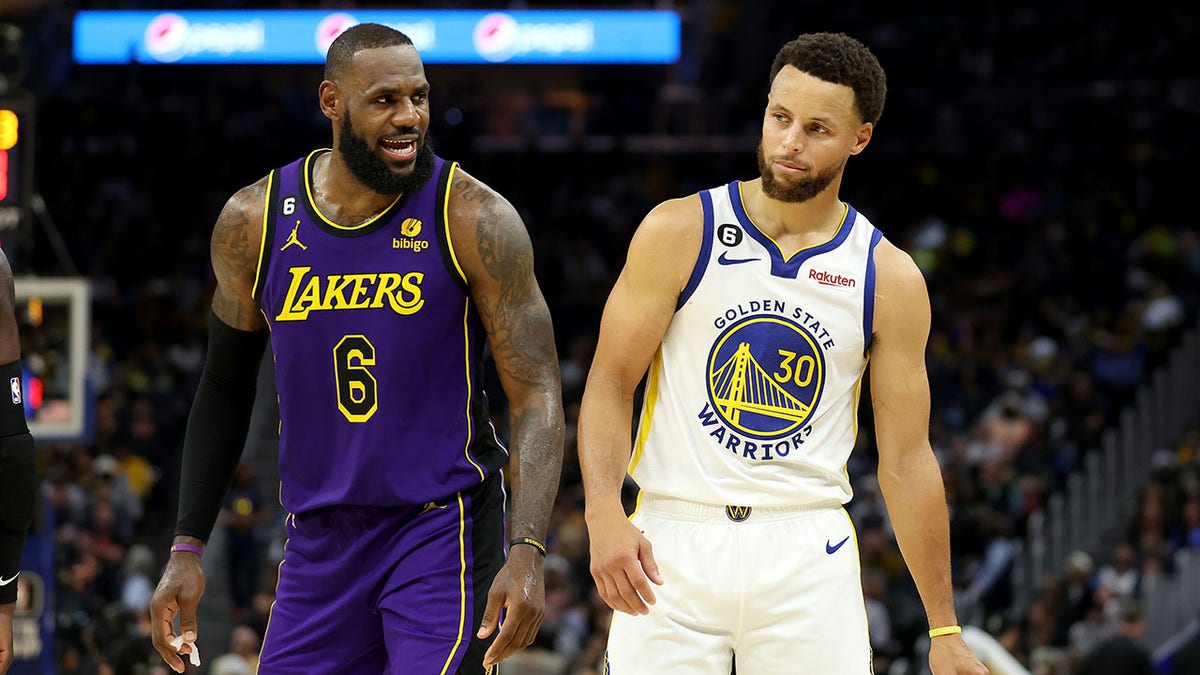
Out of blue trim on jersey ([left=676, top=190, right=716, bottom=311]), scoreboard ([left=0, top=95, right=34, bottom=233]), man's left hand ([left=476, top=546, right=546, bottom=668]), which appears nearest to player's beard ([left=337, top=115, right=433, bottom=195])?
blue trim on jersey ([left=676, top=190, right=716, bottom=311])

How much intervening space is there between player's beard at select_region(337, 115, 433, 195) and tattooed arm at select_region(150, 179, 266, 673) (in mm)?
298

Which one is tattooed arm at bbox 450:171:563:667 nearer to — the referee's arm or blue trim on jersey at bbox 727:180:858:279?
blue trim on jersey at bbox 727:180:858:279

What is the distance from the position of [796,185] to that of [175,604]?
87.2 inches

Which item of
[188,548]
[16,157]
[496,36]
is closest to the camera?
[188,548]

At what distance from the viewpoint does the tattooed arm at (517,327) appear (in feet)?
16.2

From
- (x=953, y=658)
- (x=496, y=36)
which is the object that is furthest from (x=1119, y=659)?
(x=496, y=36)

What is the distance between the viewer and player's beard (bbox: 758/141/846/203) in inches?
197

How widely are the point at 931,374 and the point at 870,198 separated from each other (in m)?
4.74

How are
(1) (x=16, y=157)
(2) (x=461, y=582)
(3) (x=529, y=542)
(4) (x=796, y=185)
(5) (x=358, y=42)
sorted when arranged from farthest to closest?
(1) (x=16, y=157) → (5) (x=358, y=42) → (4) (x=796, y=185) → (2) (x=461, y=582) → (3) (x=529, y=542)

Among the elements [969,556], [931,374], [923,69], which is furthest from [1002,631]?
[923,69]

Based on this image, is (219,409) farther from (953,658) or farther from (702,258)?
(953,658)

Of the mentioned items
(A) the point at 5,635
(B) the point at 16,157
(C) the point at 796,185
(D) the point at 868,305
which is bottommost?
(A) the point at 5,635

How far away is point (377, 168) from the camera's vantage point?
5062mm

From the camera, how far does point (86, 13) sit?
22062mm
